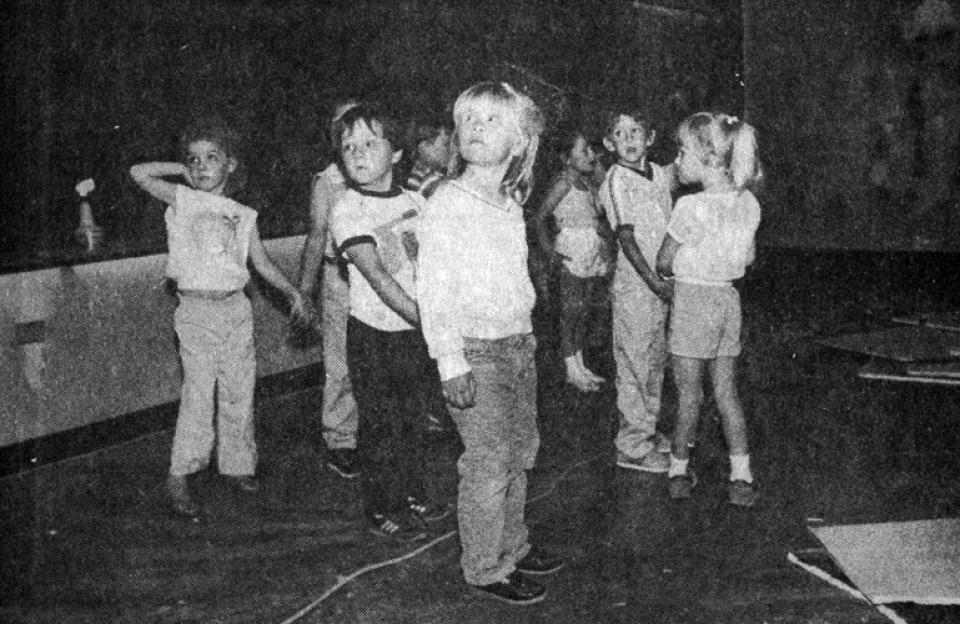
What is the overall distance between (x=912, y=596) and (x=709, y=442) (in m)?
1.98

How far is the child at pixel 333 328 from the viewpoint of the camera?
4934mm

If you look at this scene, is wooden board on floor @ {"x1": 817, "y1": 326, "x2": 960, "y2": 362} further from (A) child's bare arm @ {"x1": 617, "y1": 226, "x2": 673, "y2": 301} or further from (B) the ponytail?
(B) the ponytail

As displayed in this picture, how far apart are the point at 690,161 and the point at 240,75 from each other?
3.43 m

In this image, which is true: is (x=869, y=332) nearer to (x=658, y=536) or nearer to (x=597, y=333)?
(x=597, y=333)

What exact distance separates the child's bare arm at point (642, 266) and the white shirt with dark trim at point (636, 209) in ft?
0.18

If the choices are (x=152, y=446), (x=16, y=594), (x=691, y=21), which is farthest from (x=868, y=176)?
(x=16, y=594)

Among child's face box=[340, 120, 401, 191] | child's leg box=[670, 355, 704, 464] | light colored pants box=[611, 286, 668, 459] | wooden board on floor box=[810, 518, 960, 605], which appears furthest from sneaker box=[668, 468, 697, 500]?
child's face box=[340, 120, 401, 191]

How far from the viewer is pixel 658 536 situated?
4281 millimetres

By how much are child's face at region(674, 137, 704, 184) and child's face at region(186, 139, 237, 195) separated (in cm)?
179

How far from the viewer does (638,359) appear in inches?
200

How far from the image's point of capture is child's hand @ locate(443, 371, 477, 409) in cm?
348

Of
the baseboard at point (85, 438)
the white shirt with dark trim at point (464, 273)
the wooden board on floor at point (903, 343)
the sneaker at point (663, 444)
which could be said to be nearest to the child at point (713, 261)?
the sneaker at point (663, 444)

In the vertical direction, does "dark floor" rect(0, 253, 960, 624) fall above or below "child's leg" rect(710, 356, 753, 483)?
below

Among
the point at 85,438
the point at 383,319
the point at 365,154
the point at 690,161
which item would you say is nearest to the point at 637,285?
the point at 690,161
